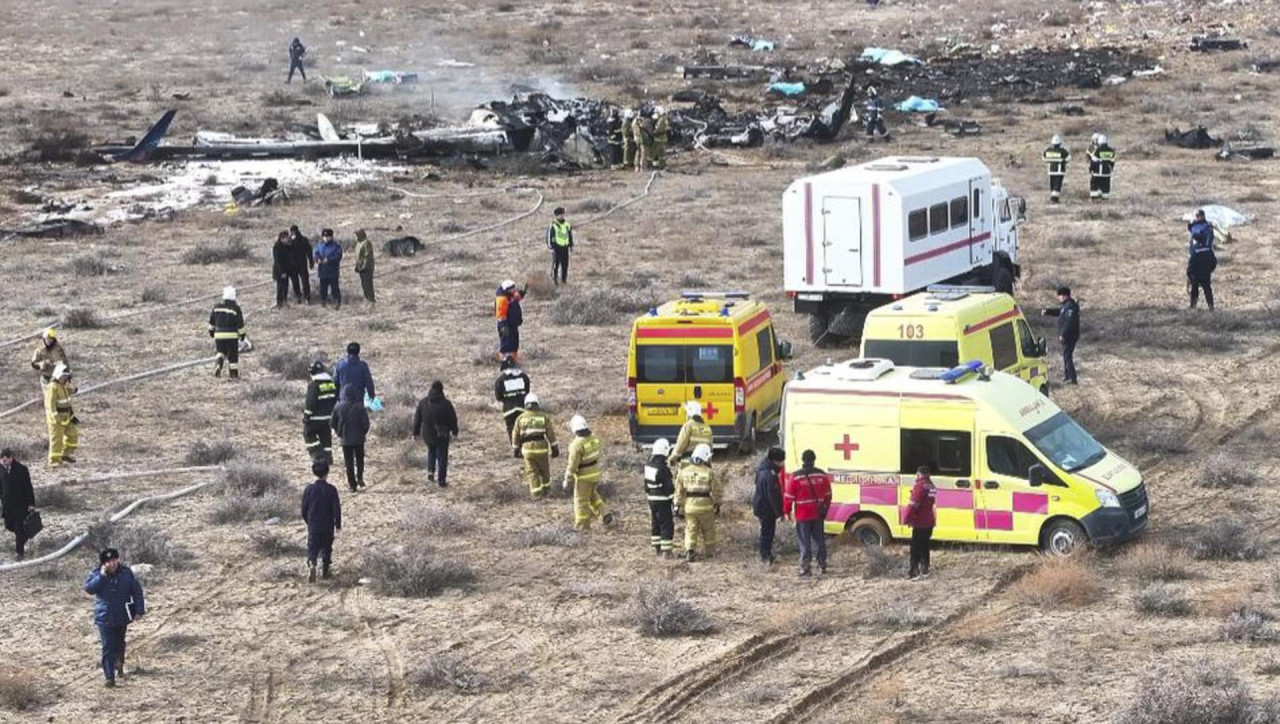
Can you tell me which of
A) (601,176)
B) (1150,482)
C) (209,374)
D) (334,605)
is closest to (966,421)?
(1150,482)

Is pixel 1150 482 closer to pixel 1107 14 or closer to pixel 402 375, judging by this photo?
pixel 402 375

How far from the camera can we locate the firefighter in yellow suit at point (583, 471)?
21750mm

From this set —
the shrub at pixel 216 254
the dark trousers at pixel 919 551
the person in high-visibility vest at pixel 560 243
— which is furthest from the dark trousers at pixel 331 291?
the dark trousers at pixel 919 551

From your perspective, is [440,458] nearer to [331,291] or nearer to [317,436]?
[317,436]

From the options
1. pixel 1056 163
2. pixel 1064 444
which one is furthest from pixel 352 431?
pixel 1056 163

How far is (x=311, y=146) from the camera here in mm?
52719

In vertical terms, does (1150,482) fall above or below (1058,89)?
below

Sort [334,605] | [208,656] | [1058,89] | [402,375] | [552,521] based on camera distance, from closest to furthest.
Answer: [208,656] → [334,605] → [552,521] → [402,375] → [1058,89]

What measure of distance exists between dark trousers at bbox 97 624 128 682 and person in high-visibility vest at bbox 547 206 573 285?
19281 millimetres

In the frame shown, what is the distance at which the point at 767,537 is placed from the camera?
2052cm

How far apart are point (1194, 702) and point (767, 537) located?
6.00 metres

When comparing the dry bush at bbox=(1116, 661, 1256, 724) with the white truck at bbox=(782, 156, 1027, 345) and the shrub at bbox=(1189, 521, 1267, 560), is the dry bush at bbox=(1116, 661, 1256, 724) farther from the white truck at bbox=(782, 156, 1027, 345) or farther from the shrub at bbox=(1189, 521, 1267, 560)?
the white truck at bbox=(782, 156, 1027, 345)

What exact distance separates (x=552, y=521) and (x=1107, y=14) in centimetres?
6871

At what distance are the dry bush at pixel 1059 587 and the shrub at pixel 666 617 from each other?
9.87ft
